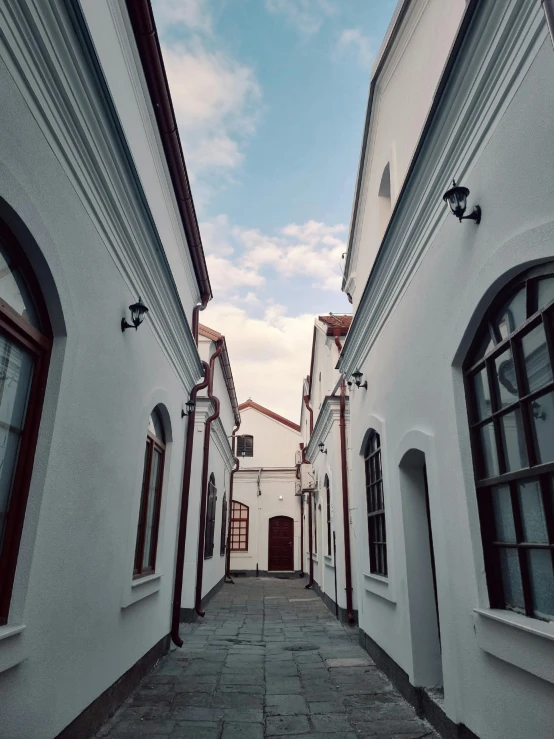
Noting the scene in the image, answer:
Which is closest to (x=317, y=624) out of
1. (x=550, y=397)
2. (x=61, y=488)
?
(x=61, y=488)

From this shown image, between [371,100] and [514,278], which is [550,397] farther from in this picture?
[371,100]

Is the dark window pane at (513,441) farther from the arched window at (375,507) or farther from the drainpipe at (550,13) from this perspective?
the arched window at (375,507)

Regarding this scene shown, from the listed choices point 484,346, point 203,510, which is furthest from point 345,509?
point 484,346

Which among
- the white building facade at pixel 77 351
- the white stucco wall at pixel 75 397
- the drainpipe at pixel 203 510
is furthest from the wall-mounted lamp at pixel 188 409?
the white stucco wall at pixel 75 397

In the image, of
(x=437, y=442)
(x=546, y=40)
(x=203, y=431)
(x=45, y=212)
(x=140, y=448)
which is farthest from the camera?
(x=203, y=431)

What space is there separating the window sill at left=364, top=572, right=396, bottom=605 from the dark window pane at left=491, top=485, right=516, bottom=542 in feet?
7.11

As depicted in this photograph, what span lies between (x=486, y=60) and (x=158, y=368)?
3.82 meters

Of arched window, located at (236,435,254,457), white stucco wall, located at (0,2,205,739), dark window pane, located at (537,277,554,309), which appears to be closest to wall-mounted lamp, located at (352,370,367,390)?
white stucco wall, located at (0,2,205,739)

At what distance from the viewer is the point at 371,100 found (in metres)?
5.91

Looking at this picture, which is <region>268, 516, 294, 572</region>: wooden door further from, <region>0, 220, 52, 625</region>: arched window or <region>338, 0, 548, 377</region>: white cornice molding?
<region>0, 220, 52, 625</region>: arched window

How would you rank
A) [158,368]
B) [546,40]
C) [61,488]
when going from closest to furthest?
[546,40]
[61,488]
[158,368]

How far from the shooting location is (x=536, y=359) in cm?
248

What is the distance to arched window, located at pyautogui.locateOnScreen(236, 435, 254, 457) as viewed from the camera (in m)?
19.5

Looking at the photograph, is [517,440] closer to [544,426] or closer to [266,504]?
[544,426]
